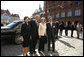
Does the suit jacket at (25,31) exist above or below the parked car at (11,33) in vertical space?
above

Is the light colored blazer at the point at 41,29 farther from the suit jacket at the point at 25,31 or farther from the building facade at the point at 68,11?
the building facade at the point at 68,11

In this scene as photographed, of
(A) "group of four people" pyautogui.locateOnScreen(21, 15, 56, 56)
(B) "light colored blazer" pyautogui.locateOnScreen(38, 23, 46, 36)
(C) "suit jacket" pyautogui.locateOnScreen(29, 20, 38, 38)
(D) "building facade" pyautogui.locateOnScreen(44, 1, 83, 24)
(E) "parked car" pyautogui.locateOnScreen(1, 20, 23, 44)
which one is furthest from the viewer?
(D) "building facade" pyautogui.locateOnScreen(44, 1, 83, 24)

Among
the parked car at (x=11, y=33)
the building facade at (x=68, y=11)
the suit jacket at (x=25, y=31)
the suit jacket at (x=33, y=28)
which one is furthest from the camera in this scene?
the building facade at (x=68, y=11)

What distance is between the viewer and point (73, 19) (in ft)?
156

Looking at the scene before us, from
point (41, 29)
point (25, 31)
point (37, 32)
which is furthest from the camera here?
point (37, 32)

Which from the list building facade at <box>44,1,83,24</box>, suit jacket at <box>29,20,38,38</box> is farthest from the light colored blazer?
building facade at <box>44,1,83,24</box>

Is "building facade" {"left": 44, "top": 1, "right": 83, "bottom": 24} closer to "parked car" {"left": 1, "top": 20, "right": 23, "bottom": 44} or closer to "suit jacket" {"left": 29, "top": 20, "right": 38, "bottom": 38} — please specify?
"parked car" {"left": 1, "top": 20, "right": 23, "bottom": 44}

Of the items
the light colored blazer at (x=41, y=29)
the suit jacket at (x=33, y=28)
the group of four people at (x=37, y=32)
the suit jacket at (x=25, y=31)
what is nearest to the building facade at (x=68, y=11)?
the group of four people at (x=37, y=32)

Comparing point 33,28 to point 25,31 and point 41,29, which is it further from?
point 25,31

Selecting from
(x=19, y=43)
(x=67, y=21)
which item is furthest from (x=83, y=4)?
(x=19, y=43)

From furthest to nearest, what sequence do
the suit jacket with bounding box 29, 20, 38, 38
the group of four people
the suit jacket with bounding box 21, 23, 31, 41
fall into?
1. the suit jacket with bounding box 29, 20, 38, 38
2. the group of four people
3. the suit jacket with bounding box 21, 23, 31, 41

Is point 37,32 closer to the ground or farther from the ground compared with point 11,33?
Result: farther from the ground

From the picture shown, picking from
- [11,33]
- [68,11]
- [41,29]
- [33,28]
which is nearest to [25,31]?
[33,28]

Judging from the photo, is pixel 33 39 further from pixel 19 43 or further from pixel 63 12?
pixel 63 12
